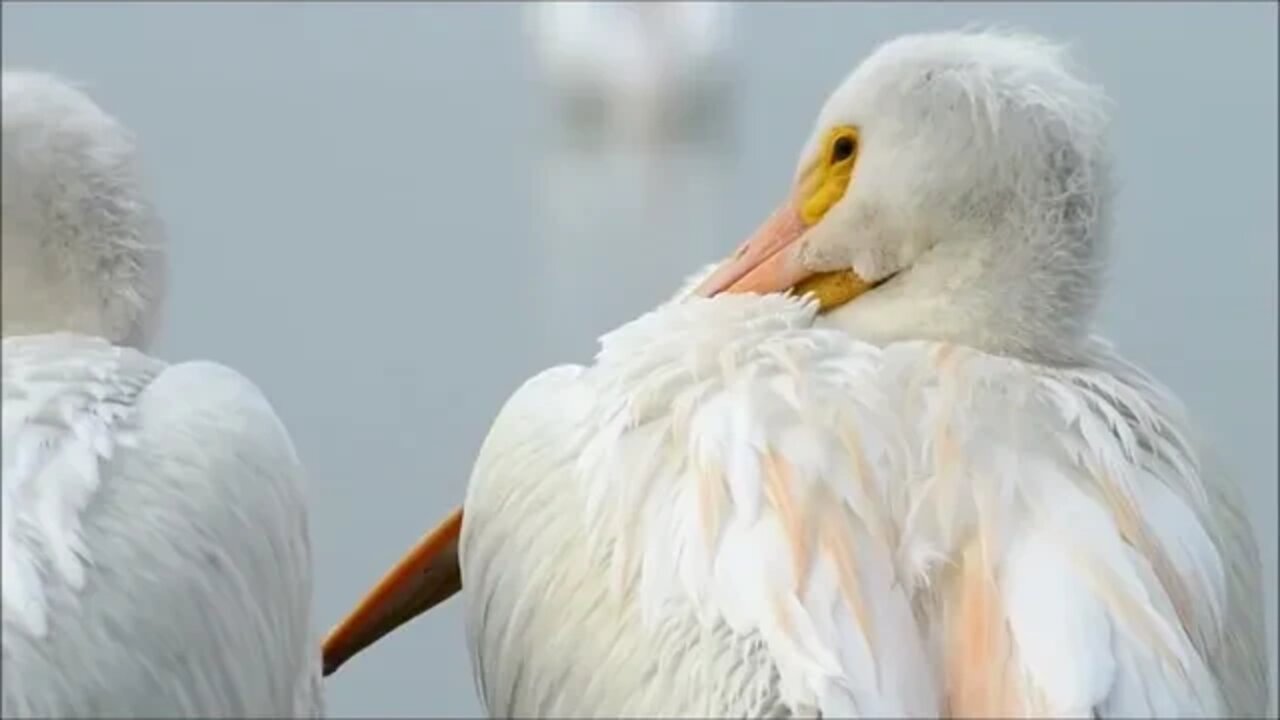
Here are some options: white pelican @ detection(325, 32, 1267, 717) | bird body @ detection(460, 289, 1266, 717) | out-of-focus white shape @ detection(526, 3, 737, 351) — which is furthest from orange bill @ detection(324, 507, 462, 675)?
out-of-focus white shape @ detection(526, 3, 737, 351)

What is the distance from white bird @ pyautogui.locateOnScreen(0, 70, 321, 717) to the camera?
899 mm

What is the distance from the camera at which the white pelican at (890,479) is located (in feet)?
3.30

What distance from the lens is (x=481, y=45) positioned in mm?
1616

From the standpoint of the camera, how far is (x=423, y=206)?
1.61 metres

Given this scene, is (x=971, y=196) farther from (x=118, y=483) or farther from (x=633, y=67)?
(x=118, y=483)

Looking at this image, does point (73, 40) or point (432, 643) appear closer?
point (73, 40)

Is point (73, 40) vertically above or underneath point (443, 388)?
above

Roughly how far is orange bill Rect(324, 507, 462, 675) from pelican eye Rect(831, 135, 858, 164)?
0.32 metres

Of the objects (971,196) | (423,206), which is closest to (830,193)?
(971,196)

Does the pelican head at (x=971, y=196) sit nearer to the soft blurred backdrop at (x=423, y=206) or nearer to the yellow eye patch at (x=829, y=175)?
the yellow eye patch at (x=829, y=175)

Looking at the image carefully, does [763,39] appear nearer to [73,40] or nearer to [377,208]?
[377,208]

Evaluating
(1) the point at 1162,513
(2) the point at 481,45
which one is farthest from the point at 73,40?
(1) the point at 1162,513

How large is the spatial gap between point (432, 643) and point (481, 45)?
0.44 meters

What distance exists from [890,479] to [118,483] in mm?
371
